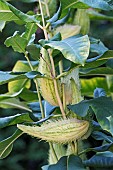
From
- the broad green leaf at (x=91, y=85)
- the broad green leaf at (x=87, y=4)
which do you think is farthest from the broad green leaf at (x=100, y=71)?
the broad green leaf at (x=91, y=85)

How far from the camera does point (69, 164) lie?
0.91 metres

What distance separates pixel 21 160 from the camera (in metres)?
2.78

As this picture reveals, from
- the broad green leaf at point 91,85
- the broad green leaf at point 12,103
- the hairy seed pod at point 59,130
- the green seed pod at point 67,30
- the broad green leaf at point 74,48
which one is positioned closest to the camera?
the broad green leaf at point 74,48

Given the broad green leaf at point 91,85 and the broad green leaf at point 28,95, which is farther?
the broad green leaf at point 91,85

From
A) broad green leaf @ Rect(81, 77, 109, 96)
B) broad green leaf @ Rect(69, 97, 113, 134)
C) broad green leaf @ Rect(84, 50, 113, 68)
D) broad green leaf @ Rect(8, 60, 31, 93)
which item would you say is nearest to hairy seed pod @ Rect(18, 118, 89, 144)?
broad green leaf @ Rect(69, 97, 113, 134)

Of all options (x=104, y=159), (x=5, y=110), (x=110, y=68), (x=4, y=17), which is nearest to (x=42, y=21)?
(x=4, y=17)

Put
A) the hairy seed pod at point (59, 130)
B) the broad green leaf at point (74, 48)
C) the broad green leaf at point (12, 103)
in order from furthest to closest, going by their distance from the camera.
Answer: the broad green leaf at point (12, 103) < the hairy seed pod at point (59, 130) < the broad green leaf at point (74, 48)

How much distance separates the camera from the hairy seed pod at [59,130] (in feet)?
2.82

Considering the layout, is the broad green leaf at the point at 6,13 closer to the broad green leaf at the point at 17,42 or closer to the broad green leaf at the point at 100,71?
the broad green leaf at the point at 17,42

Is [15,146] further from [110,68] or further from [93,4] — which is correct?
[93,4]

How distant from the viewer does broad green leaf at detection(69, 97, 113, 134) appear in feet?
2.80

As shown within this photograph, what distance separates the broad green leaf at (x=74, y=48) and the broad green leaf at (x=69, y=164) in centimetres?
25

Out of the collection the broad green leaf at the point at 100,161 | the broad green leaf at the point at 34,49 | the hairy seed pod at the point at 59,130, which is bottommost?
the broad green leaf at the point at 100,161

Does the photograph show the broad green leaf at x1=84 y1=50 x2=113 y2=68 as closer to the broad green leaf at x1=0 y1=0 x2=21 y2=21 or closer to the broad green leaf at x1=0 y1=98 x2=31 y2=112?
the broad green leaf at x1=0 y1=0 x2=21 y2=21
